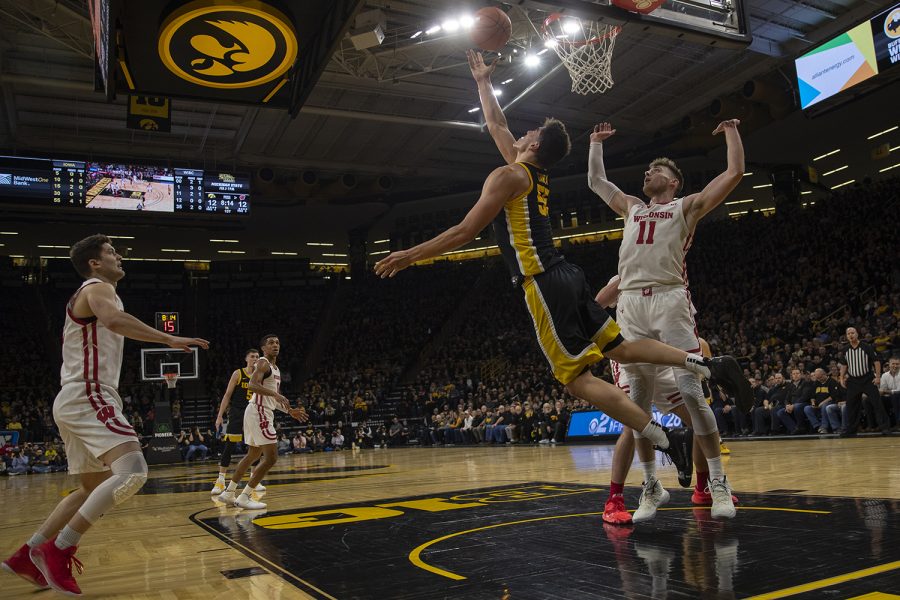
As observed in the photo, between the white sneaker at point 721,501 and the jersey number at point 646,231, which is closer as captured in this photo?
the white sneaker at point 721,501

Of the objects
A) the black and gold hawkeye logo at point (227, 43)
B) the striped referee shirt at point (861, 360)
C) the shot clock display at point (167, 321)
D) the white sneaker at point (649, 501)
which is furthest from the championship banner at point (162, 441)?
the white sneaker at point (649, 501)

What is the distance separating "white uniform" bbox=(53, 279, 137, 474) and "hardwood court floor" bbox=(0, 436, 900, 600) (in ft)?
2.20

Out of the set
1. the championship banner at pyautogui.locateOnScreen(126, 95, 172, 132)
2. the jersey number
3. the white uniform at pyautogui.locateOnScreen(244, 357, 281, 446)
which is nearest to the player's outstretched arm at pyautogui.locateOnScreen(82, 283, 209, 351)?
the jersey number

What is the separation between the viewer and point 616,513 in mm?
4230

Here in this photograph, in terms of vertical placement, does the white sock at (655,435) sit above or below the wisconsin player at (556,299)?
below

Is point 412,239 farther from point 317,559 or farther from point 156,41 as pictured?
point 317,559

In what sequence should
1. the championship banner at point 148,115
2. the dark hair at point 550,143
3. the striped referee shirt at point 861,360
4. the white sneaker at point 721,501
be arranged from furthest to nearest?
the championship banner at point 148,115 < the striped referee shirt at point 861,360 < the dark hair at point 550,143 < the white sneaker at point 721,501

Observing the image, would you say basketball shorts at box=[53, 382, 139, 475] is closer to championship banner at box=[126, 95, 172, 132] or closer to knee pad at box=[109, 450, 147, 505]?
knee pad at box=[109, 450, 147, 505]

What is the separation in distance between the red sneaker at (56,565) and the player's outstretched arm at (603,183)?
11.9 feet

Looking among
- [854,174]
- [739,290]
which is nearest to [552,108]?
[739,290]

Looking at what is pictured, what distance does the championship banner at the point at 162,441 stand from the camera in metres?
18.6

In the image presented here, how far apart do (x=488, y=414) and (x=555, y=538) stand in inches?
648

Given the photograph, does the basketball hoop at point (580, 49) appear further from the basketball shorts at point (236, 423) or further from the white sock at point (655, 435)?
the white sock at point (655, 435)

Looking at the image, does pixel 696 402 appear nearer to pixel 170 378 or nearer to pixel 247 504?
pixel 247 504
